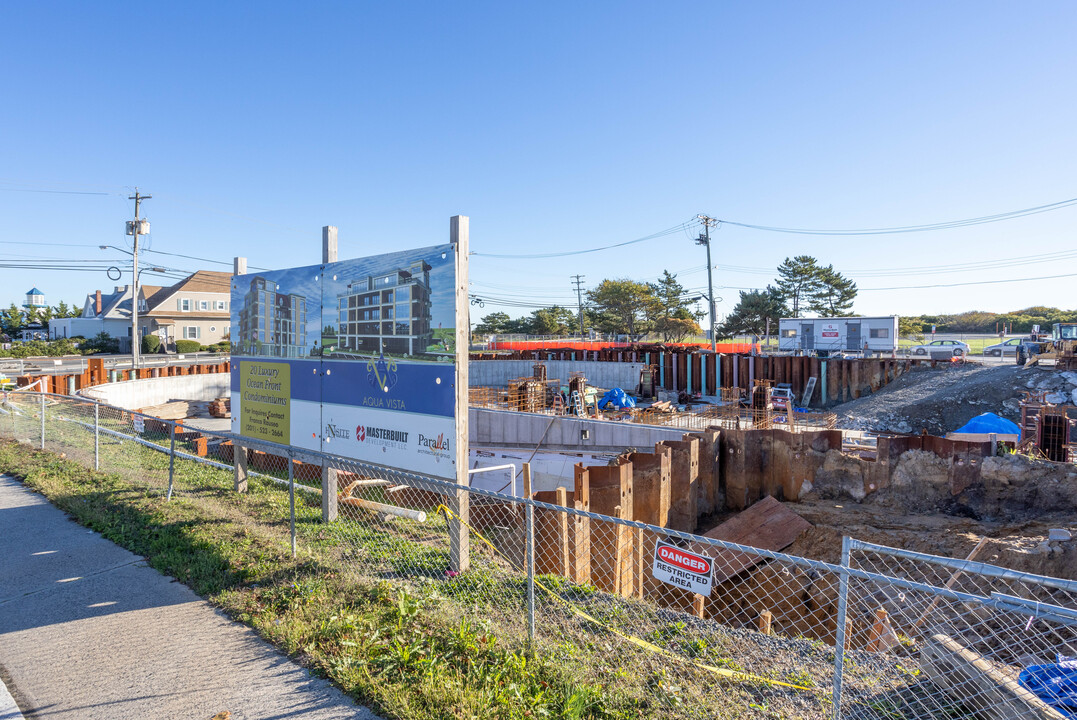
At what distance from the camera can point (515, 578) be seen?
221 inches

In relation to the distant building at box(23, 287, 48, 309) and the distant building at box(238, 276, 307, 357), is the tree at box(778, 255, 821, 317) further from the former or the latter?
the distant building at box(23, 287, 48, 309)

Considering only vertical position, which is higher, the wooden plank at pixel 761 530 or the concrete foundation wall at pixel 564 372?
the concrete foundation wall at pixel 564 372

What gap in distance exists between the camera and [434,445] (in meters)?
5.83

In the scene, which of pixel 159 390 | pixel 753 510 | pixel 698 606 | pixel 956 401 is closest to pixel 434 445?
pixel 698 606

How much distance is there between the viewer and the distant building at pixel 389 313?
581cm

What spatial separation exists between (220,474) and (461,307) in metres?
6.28

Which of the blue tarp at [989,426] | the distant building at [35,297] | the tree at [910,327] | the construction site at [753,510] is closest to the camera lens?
the construction site at [753,510]

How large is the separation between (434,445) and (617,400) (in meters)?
22.6

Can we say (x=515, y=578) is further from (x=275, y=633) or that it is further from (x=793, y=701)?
(x=793, y=701)

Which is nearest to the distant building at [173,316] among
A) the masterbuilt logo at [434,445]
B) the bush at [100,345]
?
the bush at [100,345]

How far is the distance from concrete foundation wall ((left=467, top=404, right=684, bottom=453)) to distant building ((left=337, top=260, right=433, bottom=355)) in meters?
13.7

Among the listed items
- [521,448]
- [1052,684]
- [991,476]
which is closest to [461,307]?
[1052,684]

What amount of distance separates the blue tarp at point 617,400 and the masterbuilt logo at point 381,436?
69.7 ft

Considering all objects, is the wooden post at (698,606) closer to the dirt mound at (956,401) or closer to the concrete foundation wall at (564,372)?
the dirt mound at (956,401)
